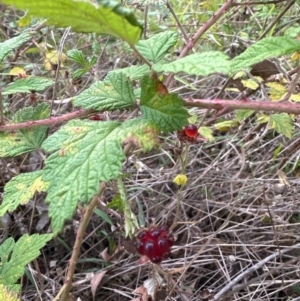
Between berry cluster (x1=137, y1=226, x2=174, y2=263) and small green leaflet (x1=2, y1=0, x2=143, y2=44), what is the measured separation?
1.40ft

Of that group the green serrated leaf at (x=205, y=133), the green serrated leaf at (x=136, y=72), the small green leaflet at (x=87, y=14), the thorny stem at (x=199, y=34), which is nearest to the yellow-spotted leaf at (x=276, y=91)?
the green serrated leaf at (x=205, y=133)

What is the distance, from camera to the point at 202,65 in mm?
656

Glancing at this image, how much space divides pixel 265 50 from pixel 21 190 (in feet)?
1.73

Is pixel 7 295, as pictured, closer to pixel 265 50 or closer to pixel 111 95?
pixel 111 95

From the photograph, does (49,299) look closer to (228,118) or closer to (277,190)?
(277,190)

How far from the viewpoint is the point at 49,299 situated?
1.49 meters

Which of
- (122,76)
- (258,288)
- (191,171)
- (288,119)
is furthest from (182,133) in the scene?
(191,171)

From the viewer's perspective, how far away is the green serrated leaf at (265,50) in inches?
30.5

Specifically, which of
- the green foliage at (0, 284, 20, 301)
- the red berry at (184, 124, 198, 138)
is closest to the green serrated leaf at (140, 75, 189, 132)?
the red berry at (184, 124, 198, 138)

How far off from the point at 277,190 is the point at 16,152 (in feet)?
2.78

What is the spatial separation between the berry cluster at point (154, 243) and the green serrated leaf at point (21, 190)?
0.21 meters

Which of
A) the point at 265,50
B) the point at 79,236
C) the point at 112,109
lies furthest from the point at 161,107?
the point at 79,236

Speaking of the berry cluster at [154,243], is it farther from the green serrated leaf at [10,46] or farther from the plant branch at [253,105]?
the green serrated leaf at [10,46]

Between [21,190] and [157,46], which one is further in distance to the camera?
[21,190]
